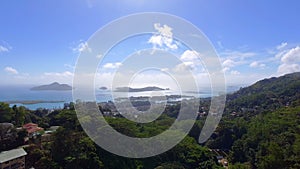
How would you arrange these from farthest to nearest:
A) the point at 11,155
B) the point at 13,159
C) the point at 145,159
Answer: the point at 145,159 < the point at 11,155 < the point at 13,159

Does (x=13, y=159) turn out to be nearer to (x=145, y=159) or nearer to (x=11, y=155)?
(x=11, y=155)

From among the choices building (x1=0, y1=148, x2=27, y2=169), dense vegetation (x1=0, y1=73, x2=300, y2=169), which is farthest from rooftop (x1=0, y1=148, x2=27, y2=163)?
dense vegetation (x1=0, y1=73, x2=300, y2=169)

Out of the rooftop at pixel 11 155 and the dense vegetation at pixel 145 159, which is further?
the dense vegetation at pixel 145 159

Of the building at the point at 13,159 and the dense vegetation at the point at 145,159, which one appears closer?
the building at the point at 13,159

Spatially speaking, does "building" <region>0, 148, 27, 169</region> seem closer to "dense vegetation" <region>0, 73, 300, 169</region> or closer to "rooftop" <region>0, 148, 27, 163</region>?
"rooftop" <region>0, 148, 27, 163</region>

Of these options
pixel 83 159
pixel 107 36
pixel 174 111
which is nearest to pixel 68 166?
pixel 83 159

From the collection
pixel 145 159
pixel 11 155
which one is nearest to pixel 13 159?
pixel 11 155

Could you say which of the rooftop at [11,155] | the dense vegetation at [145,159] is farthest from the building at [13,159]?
the dense vegetation at [145,159]

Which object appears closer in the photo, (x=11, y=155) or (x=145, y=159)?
(x=11, y=155)

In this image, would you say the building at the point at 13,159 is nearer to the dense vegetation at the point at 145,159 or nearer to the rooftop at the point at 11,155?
the rooftop at the point at 11,155
